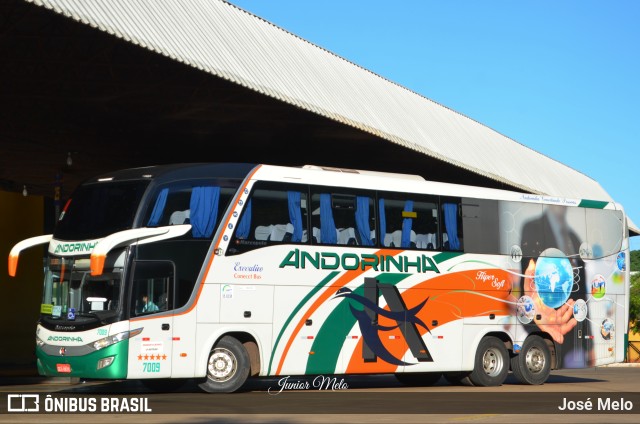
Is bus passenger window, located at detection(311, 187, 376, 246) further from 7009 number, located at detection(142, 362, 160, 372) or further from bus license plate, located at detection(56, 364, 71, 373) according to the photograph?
bus license plate, located at detection(56, 364, 71, 373)

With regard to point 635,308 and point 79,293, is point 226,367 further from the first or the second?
point 635,308

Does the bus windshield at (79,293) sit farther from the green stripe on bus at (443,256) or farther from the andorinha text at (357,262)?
the green stripe on bus at (443,256)

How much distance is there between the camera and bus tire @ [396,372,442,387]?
24.3 m

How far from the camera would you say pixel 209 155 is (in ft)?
123

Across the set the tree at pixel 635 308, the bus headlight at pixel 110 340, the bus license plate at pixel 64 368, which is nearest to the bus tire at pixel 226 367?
the bus headlight at pixel 110 340

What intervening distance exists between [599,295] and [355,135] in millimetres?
8766

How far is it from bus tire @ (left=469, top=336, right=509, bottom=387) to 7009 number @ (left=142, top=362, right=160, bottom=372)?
7.78 metres

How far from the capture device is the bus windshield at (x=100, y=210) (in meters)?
18.5

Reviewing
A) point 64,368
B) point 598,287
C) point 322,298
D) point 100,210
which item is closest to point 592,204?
point 598,287

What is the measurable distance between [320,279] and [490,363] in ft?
16.9

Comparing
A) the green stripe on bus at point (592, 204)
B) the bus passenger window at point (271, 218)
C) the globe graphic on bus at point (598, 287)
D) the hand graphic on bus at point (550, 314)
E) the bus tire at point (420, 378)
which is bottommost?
the bus tire at point (420, 378)

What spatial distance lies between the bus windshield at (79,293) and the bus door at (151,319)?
0.34 m

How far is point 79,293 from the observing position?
1845 centimetres

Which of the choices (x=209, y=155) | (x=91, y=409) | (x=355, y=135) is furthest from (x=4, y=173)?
(x=91, y=409)
